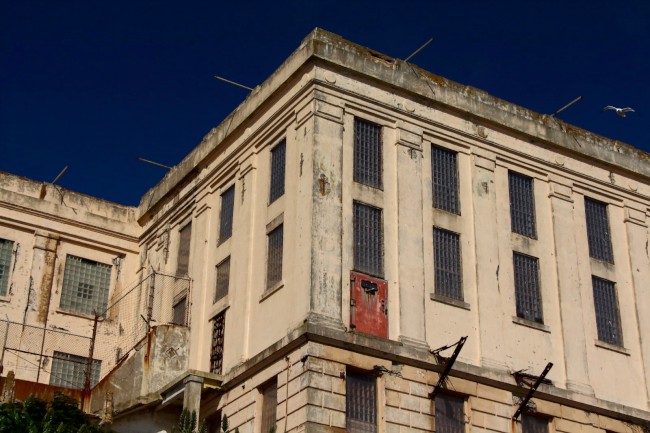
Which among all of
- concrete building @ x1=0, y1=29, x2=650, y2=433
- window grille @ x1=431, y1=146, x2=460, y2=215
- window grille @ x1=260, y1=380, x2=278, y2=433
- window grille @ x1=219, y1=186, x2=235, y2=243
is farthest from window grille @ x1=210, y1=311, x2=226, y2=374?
window grille @ x1=431, y1=146, x2=460, y2=215

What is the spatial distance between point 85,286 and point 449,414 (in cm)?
1350

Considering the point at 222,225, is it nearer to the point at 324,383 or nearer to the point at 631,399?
the point at 324,383

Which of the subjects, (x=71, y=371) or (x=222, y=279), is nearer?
(x=222, y=279)

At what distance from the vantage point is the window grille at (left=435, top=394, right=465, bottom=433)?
993 inches

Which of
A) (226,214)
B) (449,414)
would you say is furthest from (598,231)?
(226,214)

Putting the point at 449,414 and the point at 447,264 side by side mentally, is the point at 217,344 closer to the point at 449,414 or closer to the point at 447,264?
the point at 447,264

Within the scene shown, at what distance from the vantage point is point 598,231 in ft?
101

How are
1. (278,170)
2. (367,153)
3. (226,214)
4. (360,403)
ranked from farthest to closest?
(226,214)
(278,170)
(367,153)
(360,403)

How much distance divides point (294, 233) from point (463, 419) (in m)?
5.92

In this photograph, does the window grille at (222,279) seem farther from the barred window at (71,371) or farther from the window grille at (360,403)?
the window grille at (360,403)

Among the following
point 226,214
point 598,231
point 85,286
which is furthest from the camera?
point 85,286

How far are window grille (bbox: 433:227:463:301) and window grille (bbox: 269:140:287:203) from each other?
160 inches

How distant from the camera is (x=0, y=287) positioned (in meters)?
32.2

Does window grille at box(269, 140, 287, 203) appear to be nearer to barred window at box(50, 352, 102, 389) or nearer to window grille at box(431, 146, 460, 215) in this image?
window grille at box(431, 146, 460, 215)
